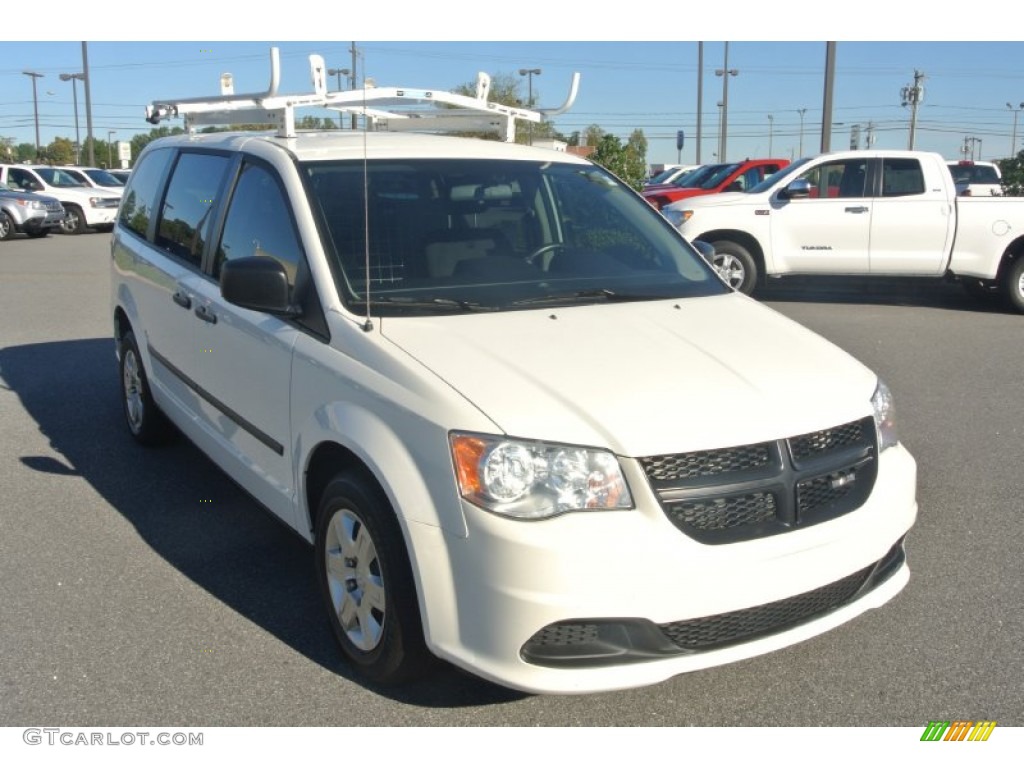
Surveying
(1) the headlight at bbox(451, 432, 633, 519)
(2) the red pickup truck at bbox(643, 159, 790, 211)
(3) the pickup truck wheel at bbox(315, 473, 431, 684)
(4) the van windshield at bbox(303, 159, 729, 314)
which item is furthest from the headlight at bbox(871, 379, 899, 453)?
(2) the red pickup truck at bbox(643, 159, 790, 211)

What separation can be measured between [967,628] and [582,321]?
1.88m

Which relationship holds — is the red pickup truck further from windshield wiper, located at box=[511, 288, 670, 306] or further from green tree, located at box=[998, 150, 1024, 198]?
windshield wiper, located at box=[511, 288, 670, 306]

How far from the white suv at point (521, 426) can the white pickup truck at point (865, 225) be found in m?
7.94

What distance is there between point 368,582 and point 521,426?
847mm

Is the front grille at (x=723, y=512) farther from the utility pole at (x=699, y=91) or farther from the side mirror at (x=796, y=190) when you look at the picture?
the utility pole at (x=699, y=91)

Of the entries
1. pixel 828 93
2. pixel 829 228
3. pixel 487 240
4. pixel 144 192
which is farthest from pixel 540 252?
pixel 828 93

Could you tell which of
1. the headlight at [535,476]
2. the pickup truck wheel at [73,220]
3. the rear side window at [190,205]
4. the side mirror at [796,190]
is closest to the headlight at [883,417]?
the headlight at [535,476]

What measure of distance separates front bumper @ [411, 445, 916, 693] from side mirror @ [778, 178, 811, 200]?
32.1 ft

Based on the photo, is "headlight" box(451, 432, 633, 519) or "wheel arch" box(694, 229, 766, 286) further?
"wheel arch" box(694, 229, 766, 286)

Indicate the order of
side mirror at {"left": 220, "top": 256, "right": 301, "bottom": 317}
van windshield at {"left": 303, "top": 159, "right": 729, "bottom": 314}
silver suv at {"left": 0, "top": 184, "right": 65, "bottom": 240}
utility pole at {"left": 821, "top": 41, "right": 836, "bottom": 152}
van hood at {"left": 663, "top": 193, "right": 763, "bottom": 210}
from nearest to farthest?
side mirror at {"left": 220, "top": 256, "right": 301, "bottom": 317}
van windshield at {"left": 303, "top": 159, "right": 729, "bottom": 314}
van hood at {"left": 663, "top": 193, "right": 763, "bottom": 210}
utility pole at {"left": 821, "top": 41, "right": 836, "bottom": 152}
silver suv at {"left": 0, "top": 184, "right": 65, "bottom": 240}

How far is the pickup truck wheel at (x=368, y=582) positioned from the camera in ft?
10.2

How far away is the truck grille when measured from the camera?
2893mm

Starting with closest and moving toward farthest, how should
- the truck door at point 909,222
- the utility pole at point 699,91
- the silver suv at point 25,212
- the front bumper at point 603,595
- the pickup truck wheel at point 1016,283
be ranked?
the front bumper at point 603,595 → the pickup truck wheel at point 1016,283 → the truck door at point 909,222 → the silver suv at point 25,212 → the utility pole at point 699,91
